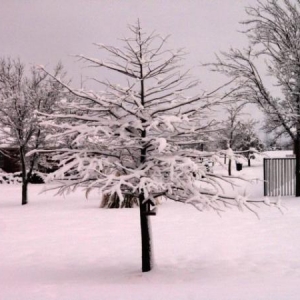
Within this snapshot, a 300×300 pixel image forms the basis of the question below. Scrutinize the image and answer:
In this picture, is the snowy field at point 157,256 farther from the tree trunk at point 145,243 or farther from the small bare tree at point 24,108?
the small bare tree at point 24,108

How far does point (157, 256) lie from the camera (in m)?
7.80

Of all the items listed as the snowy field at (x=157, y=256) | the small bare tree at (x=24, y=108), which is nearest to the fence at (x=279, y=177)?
the snowy field at (x=157, y=256)

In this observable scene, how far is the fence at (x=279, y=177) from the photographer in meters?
16.8

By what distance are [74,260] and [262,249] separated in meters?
3.50

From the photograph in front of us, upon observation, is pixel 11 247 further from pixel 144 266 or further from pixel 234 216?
pixel 234 216

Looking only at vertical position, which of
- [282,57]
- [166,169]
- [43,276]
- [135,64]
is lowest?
[43,276]

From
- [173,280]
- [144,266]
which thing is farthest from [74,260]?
[173,280]

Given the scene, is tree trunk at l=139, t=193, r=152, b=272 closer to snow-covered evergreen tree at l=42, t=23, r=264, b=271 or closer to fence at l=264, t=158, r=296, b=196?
snow-covered evergreen tree at l=42, t=23, r=264, b=271

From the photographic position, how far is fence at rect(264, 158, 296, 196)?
55.2ft

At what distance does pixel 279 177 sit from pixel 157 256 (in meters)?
10.6

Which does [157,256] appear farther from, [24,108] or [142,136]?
[24,108]

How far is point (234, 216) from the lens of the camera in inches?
477

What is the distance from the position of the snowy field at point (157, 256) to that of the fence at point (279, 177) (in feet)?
11.0

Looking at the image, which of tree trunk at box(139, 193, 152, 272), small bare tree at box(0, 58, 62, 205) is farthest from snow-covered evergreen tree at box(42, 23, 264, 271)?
small bare tree at box(0, 58, 62, 205)
